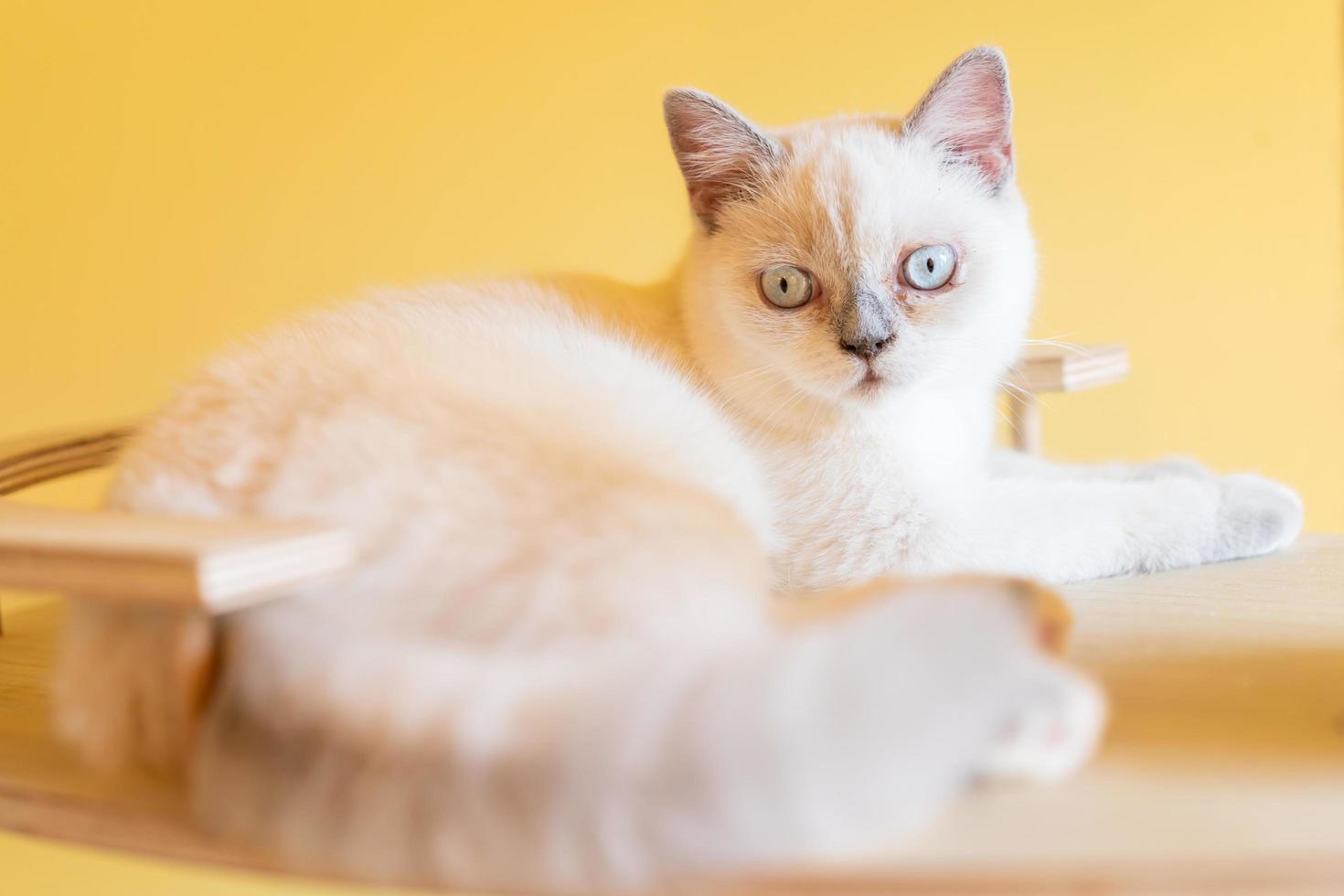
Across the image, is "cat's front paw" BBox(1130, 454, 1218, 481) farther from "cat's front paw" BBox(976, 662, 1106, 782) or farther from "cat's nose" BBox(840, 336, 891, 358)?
"cat's front paw" BBox(976, 662, 1106, 782)

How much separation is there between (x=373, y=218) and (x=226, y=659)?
195cm

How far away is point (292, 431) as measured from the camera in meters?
1.20

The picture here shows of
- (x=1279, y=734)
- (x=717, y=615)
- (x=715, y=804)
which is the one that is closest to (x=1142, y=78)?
(x=1279, y=734)

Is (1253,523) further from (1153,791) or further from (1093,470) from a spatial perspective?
(1153,791)

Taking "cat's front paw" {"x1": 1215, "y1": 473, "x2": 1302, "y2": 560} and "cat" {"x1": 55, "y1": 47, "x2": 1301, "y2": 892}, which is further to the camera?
"cat's front paw" {"x1": 1215, "y1": 473, "x2": 1302, "y2": 560}

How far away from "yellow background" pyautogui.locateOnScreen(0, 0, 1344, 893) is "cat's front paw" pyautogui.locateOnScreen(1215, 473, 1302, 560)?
3.31ft

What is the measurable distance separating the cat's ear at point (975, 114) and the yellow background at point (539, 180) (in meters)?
1.03

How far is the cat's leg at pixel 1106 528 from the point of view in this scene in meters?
1.60

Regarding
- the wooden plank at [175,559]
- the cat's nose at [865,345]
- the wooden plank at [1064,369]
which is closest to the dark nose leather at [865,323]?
the cat's nose at [865,345]

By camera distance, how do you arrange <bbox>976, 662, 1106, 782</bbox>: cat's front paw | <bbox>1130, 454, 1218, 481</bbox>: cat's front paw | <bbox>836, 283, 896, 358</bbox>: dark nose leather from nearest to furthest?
<bbox>976, 662, 1106, 782</bbox>: cat's front paw, <bbox>836, 283, 896, 358</bbox>: dark nose leather, <bbox>1130, 454, 1218, 481</bbox>: cat's front paw

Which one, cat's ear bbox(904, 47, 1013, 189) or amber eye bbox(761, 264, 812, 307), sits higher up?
cat's ear bbox(904, 47, 1013, 189)

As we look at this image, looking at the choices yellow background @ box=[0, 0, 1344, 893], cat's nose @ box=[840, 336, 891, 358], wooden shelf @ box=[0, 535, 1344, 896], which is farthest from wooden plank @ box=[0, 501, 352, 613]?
yellow background @ box=[0, 0, 1344, 893]

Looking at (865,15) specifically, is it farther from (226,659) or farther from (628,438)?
(226,659)

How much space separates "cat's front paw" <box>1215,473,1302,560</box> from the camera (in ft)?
5.58
